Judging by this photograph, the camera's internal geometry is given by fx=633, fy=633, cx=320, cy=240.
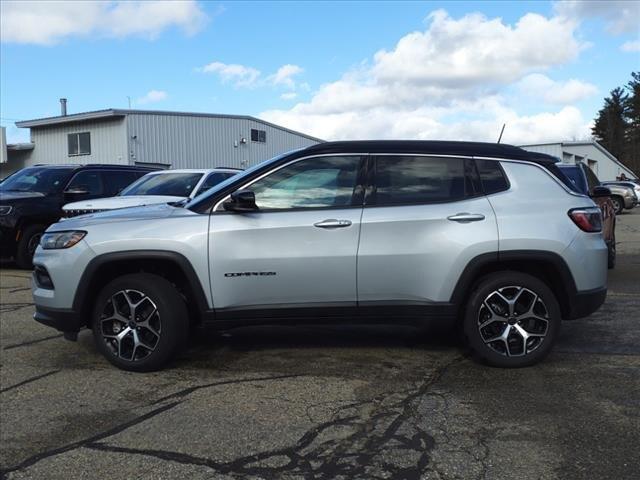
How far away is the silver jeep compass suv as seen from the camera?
4.86m

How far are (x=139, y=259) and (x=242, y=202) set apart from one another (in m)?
0.95

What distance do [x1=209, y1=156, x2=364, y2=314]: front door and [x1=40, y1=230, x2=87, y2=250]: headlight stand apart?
1.09m

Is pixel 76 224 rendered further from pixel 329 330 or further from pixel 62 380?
pixel 329 330

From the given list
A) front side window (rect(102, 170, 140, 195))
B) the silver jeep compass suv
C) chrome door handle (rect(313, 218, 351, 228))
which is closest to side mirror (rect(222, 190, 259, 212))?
the silver jeep compass suv

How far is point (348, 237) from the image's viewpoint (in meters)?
4.86

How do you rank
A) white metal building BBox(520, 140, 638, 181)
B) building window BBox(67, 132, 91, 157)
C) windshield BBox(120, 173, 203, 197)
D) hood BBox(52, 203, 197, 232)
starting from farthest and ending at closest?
white metal building BBox(520, 140, 638, 181), building window BBox(67, 132, 91, 157), windshield BBox(120, 173, 203, 197), hood BBox(52, 203, 197, 232)

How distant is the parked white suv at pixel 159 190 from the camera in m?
9.20

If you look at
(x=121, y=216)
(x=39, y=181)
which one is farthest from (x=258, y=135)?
(x=121, y=216)

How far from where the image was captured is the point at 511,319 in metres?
4.96

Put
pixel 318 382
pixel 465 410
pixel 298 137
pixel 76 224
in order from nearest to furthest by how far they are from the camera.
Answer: pixel 465 410
pixel 318 382
pixel 76 224
pixel 298 137

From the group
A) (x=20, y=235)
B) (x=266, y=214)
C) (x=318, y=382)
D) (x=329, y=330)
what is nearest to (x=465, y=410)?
(x=318, y=382)

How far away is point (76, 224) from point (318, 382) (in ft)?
7.60

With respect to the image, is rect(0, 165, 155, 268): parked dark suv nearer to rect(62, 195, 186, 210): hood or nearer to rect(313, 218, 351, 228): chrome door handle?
rect(62, 195, 186, 210): hood

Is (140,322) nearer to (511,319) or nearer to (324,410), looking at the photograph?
(324,410)
